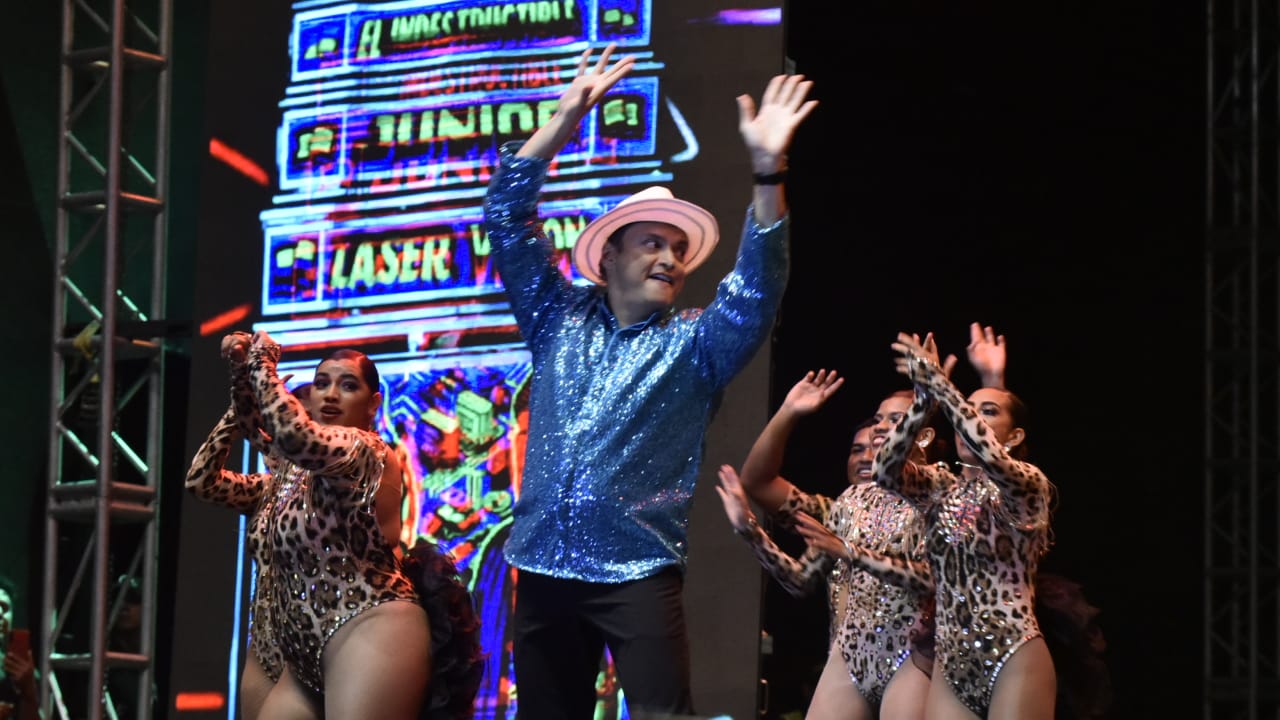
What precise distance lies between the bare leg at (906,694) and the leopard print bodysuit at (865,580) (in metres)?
0.03

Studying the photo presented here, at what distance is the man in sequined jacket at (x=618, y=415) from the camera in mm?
3865

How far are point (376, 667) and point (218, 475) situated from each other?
908mm

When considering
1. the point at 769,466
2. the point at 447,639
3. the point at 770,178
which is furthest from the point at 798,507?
the point at 770,178

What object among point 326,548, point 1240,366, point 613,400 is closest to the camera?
point 613,400

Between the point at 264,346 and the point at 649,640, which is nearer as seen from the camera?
the point at 649,640

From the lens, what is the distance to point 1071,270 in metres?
7.88

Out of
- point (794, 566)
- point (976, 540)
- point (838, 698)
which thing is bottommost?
point (838, 698)

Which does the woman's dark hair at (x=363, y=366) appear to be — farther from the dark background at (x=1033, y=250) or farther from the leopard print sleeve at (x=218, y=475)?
the dark background at (x=1033, y=250)

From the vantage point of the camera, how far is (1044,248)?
25.9 ft

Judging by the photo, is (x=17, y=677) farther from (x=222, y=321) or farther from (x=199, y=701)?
(x=222, y=321)

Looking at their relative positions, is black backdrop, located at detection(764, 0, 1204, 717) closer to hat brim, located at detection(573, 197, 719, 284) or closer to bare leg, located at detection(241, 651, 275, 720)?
hat brim, located at detection(573, 197, 719, 284)

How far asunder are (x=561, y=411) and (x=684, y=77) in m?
2.51

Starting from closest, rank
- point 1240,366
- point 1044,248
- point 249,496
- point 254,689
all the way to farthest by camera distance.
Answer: point 254,689 < point 249,496 < point 1240,366 < point 1044,248

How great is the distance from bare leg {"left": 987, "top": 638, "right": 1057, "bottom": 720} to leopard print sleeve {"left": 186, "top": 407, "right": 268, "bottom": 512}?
7.45 feet
